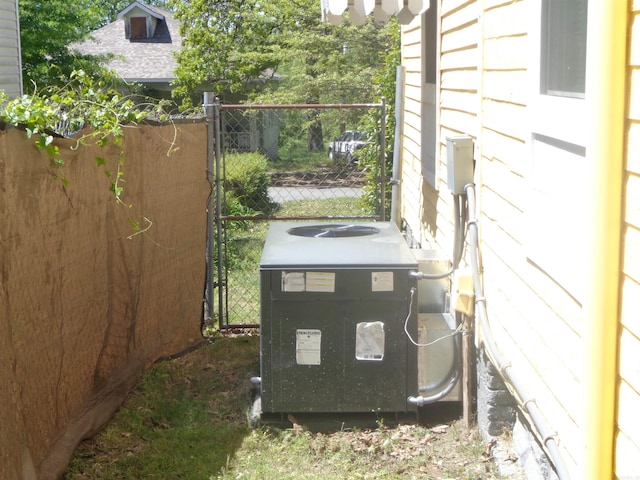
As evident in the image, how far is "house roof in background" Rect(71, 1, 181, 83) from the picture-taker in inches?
1179

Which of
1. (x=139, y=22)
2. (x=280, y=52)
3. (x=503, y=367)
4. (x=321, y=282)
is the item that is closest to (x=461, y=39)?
(x=321, y=282)

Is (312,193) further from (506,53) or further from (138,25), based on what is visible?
(138,25)

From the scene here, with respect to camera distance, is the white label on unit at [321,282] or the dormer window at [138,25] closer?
the white label on unit at [321,282]

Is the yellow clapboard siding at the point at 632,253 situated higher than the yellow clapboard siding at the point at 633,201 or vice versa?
the yellow clapboard siding at the point at 633,201

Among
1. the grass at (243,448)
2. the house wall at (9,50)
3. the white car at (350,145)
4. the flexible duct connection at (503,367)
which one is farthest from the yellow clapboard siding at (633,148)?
the house wall at (9,50)

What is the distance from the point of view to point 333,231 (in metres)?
6.19

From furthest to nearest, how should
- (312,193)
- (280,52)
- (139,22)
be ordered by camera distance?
(139,22), (280,52), (312,193)

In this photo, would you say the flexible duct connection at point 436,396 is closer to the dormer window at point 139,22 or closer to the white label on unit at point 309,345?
the white label on unit at point 309,345

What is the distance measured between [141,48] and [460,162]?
93.6 feet

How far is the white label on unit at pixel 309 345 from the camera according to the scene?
512cm

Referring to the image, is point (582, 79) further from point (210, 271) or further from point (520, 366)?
point (210, 271)

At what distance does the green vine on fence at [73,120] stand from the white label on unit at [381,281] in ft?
4.78

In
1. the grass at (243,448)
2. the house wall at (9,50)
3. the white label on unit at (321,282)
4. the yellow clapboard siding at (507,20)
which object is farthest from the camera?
the house wall at (9,50)

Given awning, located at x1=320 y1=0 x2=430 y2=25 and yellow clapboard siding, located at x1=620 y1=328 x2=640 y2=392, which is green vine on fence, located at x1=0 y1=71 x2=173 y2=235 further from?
yellow clapboard siding, located at x1=620 y1=328 x2=640 y2=392
